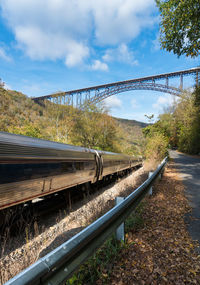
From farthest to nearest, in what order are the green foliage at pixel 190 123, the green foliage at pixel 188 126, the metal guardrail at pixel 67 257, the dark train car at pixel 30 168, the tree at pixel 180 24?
the green foliage at pixel 190 123, the green foliage at pixel 188 126, the tree at pixel 180 24, the dark train car at pixel 30 168, the metal guardrail at pixel 67 257

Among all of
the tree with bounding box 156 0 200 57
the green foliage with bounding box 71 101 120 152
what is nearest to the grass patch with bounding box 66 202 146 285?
the tree with bounding box 156 0 200 57

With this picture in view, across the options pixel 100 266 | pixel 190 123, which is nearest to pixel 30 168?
pixel 100 266

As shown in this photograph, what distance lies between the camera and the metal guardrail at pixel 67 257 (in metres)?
1.10

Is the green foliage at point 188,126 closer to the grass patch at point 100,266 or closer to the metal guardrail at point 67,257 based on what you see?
the grass patch at point 100,266

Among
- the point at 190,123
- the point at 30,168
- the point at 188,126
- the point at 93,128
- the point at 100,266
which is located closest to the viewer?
the point at 100,266

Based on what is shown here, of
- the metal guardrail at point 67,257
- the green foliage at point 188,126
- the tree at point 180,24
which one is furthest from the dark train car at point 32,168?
A: the green foliage at point 188,126

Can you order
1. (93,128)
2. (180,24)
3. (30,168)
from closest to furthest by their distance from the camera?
(30,168) < (180,24) < (93,128)

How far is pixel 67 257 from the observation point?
4.76 feet

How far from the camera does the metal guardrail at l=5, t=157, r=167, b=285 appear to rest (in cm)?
110

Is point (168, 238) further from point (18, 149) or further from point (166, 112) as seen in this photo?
point (166, 112)

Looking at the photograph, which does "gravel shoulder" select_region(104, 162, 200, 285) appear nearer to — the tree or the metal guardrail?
the metal guardrail

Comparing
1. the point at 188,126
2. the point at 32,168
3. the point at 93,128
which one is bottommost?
the point at 32,168

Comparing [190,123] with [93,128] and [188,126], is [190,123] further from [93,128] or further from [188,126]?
[93,128]

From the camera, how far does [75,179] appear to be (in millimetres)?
6250
